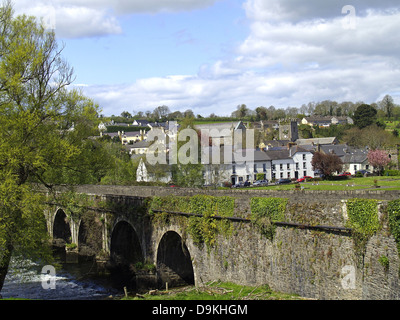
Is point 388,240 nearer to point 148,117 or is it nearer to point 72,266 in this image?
point 72,266

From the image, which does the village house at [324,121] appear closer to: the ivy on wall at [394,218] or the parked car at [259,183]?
the parked car at [259,183]

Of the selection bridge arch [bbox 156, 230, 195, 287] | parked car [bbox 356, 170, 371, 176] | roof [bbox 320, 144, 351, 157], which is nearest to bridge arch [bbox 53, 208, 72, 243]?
bridge arch [bbox 156, 230, 195, 287]

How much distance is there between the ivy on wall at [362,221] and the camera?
13.1m

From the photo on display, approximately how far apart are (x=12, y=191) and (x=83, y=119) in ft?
17.1

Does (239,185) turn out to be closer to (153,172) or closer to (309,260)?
(153,172)

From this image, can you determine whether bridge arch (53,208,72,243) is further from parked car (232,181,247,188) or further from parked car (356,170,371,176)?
parked car (356,170,371,176)

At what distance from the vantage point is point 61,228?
142 feet

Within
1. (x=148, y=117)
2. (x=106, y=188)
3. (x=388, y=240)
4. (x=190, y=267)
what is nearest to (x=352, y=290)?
(x=388, y=240)

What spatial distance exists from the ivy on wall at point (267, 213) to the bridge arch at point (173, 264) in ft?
27.5

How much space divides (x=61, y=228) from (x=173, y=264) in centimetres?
2102

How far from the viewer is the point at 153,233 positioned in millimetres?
25547

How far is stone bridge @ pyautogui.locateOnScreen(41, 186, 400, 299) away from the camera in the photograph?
13.2 meters

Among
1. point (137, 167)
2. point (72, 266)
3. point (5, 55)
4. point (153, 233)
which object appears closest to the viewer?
point (5, 55)
